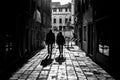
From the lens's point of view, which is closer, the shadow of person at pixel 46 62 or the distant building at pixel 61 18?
the shadow of person at pixel 46 62

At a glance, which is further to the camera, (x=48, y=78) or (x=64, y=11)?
(x=64, y=11)

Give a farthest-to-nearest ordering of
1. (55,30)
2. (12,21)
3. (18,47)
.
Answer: (55,30) → (18,47) → (12,21)

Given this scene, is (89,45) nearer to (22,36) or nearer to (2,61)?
(22,36)

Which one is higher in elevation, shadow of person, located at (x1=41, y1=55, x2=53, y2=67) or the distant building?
the distant building

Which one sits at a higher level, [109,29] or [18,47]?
[109,29]

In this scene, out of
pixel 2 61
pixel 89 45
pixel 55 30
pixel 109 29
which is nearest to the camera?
pixel 2 61

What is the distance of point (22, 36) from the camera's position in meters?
13.3

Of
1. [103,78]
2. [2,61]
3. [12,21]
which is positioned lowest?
[103,78]

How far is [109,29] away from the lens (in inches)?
369

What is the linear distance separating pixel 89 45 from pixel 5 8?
29.4 feet

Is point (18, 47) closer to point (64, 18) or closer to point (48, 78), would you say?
point (48, 78)

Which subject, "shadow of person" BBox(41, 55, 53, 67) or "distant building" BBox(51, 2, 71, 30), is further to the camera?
"distant building" BBox(51, 2, 71, 30)

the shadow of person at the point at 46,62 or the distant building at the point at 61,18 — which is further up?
the distant building at the point at 61,18

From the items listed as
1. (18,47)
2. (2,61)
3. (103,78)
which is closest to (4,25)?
(2,61)
